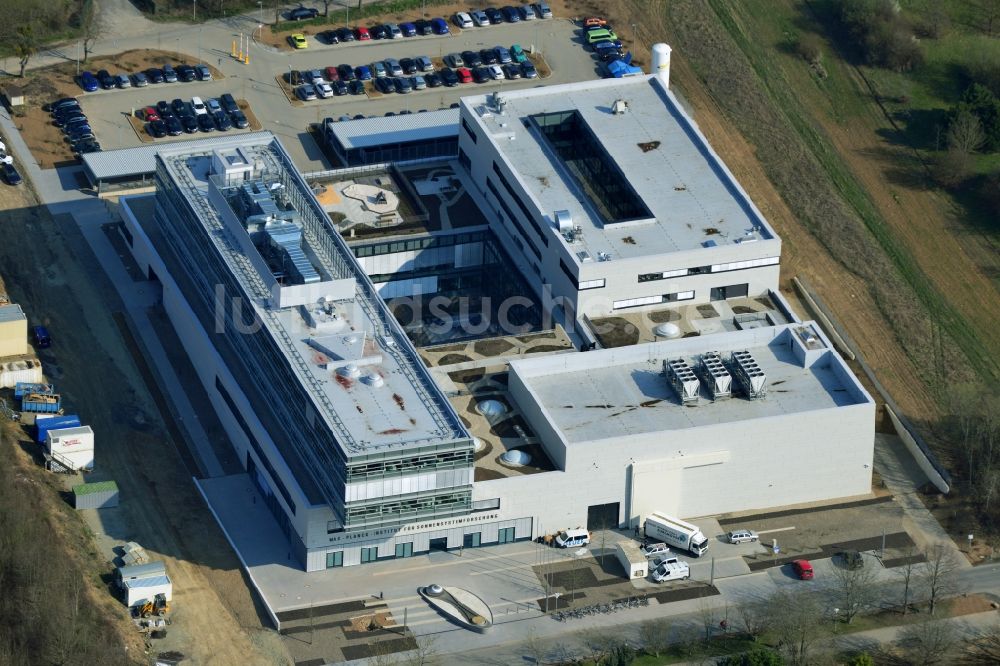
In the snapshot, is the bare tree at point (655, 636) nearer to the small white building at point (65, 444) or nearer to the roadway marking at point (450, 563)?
the roadway marking at point (450, 563)

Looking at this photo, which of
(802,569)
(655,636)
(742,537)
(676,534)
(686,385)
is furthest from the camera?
(686,385)

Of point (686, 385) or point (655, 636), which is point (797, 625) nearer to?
point (655, 636)

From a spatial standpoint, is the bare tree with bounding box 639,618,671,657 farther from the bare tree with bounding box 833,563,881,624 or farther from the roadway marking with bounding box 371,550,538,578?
the bare tree with bounding box 833,563,881,624

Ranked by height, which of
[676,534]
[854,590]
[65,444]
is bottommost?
[854,590]

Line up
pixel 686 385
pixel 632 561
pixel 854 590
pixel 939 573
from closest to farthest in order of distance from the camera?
pixel 854 590 < pixel 632 561 < pixel 939 573 < pixel 686 385

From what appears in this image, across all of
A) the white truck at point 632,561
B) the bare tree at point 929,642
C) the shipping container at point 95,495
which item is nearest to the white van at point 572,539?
the white truck at point 632,561

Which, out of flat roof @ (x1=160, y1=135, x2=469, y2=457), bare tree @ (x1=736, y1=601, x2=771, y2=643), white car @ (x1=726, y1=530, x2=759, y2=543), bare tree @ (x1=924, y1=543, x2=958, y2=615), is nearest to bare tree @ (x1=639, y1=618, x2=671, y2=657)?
bare tree @ (x1=736, y1=601, x2=771, y2=643)

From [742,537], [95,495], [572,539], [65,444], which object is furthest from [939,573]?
[65,444]

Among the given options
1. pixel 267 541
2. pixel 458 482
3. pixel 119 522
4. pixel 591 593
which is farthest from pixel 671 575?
pixel 119 522
